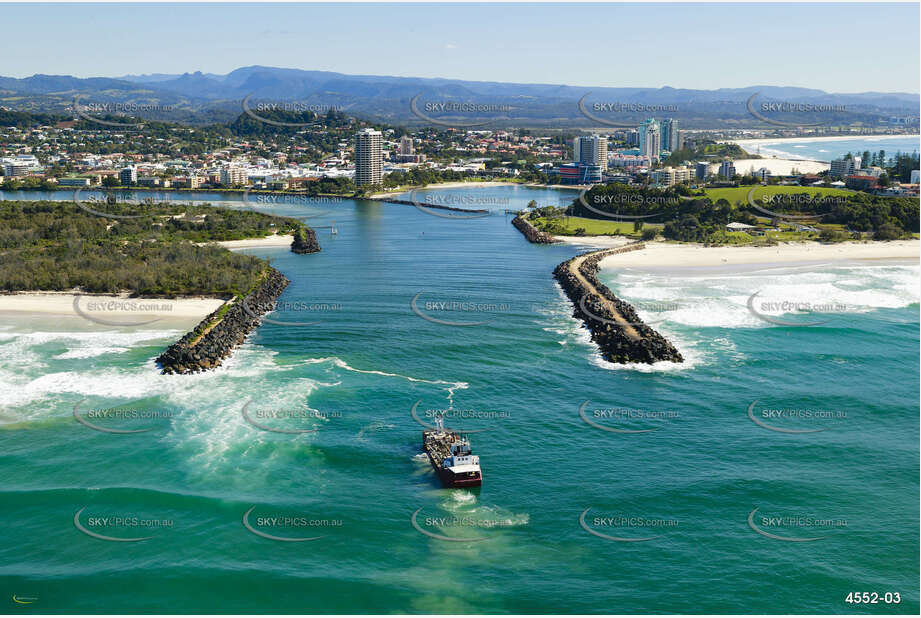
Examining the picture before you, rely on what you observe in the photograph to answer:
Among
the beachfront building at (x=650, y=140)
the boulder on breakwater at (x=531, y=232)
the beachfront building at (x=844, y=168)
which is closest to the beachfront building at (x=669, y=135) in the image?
the beachfront building at (x=650, y=140)

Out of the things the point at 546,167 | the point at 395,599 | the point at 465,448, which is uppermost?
the point at 546,167

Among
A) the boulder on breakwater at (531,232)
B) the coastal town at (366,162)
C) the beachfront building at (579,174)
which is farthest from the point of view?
the beachfront building at (579,174)

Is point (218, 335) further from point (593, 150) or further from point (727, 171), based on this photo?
point (593, 150)

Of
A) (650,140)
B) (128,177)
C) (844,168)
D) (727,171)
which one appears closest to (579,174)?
(727,171)

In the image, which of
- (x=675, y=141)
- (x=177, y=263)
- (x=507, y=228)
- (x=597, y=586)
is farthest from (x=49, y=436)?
(x=675, y=141)

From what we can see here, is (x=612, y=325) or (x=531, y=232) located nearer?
Result: (x=612, y=325)

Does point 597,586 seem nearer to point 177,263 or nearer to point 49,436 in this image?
point 49,436

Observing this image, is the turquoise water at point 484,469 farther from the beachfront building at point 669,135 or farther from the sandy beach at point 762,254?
the beachfront building at point 669,135
